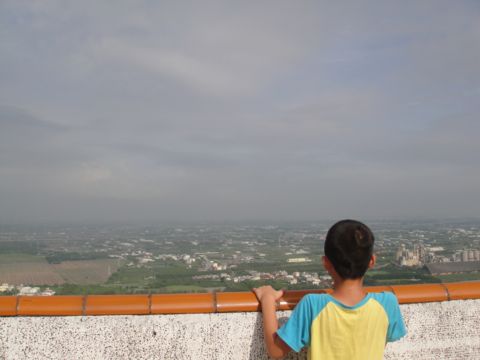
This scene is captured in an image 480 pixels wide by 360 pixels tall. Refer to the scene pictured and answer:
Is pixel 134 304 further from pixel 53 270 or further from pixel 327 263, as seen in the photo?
pixel 53 270

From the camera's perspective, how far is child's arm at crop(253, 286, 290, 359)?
2.04 metres

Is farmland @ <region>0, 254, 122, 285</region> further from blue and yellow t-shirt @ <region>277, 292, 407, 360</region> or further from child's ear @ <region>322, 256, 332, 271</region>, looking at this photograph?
child's ear @ <region>322, 256, 332, 271</region>

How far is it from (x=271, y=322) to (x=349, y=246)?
0.63 meters

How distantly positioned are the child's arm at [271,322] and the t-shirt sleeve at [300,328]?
0.08 meters

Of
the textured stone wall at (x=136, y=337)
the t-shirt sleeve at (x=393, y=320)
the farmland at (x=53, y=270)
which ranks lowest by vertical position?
the farmland at (x=53, y=270)

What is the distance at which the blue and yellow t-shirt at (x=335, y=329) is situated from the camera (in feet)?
6.27

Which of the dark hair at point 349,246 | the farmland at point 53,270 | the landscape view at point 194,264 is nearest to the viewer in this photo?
the dark hair at point 349,246

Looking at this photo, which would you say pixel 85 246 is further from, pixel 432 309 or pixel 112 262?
pixel 432 309

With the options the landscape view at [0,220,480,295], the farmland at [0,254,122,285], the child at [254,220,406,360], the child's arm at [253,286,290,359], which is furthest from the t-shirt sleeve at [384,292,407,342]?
the farmland at [0,254,122,285]

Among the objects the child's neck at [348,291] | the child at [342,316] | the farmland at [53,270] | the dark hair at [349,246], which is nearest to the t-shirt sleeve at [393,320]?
the child at [342,316]

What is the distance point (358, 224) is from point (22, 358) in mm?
1940

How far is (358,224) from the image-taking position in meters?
1.87

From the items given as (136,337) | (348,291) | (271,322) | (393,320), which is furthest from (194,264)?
(348,291)

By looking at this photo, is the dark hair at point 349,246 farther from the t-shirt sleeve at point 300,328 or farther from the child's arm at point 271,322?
the child's arm at point 271,322
